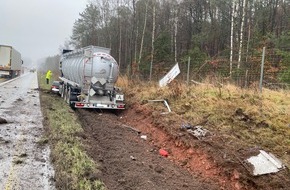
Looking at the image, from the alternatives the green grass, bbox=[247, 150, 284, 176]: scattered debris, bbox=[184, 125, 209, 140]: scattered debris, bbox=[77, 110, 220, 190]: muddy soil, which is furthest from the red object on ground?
bbox=[247, 150, 284, 176]: scattered debris

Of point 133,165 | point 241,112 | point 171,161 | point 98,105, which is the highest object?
point 241,112

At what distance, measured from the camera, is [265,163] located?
6.49 meters

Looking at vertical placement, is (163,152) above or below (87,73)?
below

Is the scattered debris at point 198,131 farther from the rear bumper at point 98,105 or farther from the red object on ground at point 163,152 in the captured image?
the rear bumper at point 98,105

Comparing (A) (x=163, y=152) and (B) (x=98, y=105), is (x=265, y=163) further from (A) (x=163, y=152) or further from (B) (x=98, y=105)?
(B) (x=98, y=105)

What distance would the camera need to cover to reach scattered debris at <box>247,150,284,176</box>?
6.33m

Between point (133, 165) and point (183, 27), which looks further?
point (183, 27)

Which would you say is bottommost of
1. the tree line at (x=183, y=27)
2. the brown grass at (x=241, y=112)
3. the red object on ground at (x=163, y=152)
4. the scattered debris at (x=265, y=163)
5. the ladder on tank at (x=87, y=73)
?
the red object on ground at (x=163, y=152)

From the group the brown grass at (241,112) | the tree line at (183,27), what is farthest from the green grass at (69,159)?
the tree line at (183,27)

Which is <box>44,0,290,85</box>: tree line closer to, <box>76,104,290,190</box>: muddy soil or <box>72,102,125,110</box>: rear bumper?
<box>72,102,125,110</box>: rear bumper

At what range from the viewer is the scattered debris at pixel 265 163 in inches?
249

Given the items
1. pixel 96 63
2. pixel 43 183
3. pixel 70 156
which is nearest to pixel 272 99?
pixel 70 156

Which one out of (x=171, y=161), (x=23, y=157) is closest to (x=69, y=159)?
(x=23, y=157)

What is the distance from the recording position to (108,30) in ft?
162
